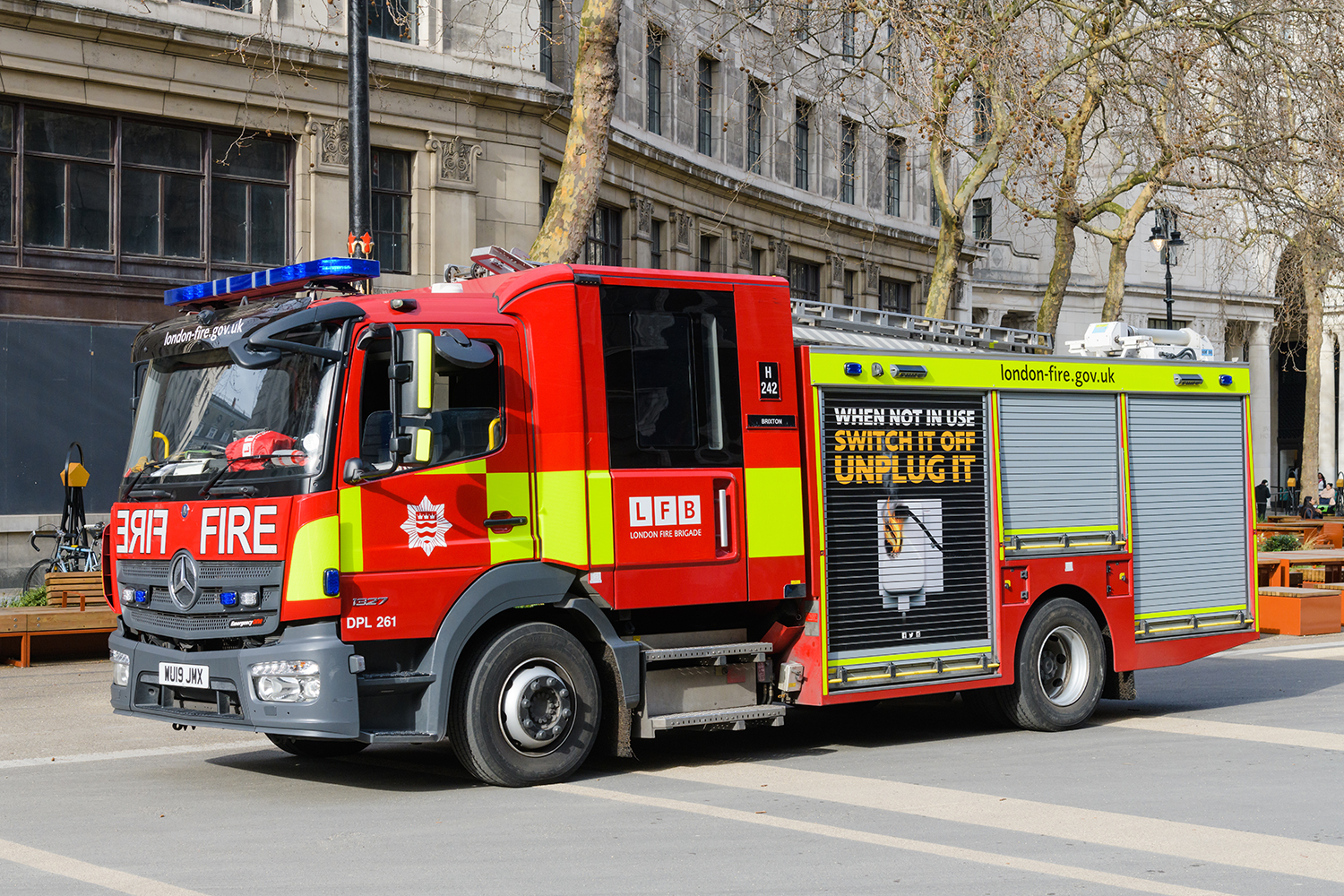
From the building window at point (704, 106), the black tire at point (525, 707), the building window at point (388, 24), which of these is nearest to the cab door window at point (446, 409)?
the black tire at point (525, 707)

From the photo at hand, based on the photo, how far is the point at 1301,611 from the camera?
63.5ft

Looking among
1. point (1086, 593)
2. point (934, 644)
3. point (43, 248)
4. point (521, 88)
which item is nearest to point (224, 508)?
point (934, 644)

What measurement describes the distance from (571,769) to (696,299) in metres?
2.99

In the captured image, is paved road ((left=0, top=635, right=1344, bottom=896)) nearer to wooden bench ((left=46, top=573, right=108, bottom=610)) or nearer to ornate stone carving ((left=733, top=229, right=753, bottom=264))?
wooden bench ((left=46, top=573, right=108, bottom=610))

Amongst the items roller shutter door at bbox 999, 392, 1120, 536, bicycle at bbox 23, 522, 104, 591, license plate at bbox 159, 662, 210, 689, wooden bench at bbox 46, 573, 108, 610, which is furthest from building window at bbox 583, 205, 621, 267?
license plate at bbox 159, 662, 210, 689

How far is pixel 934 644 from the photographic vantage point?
10.8m

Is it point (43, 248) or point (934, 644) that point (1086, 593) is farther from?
point (43, 248)

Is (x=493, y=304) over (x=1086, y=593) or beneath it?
over

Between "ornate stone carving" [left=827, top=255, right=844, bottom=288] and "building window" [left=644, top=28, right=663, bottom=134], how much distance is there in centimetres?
893

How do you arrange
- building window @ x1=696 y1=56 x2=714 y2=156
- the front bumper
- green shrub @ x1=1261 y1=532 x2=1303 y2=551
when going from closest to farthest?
1. the front bumper
2. green shrub @ x1=1261 y1=532 x2=1303 y2=551
3. building window @ x1=696 y1=56 x2=714 y2=156

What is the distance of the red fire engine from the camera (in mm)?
8383

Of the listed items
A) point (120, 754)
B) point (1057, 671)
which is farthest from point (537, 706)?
point (1057, 671)

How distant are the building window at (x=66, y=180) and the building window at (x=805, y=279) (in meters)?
17.9

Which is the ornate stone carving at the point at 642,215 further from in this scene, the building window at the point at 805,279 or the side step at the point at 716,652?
the side step at the point at 716,652
